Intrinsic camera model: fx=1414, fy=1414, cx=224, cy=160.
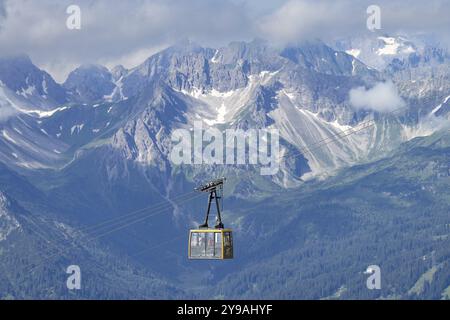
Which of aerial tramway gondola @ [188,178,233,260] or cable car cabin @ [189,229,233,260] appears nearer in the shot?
aerial tramway gondola @ [188,178,233,260]

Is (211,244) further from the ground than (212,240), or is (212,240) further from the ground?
(212,240)

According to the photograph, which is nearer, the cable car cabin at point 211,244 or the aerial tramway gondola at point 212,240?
the aerial tramway gondola at point 212,240

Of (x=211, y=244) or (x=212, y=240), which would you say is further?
(x=211, y=244)
